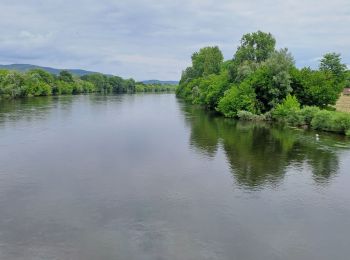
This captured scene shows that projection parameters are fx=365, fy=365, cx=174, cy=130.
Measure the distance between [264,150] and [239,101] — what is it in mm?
25662

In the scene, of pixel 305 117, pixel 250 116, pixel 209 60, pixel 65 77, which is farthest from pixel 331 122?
pixel 65 77

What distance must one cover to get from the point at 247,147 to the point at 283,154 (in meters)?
4.27

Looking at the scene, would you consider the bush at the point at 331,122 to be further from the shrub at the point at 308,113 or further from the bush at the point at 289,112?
the bush at the point at 289,112

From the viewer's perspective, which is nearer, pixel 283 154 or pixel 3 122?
pixel 283 154

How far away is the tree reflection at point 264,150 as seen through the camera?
1099 inches

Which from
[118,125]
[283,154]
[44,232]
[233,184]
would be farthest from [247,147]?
[44,232]

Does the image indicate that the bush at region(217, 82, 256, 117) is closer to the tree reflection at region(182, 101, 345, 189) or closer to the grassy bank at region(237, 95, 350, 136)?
the grassy bank at region(237, 95, 350, 136)

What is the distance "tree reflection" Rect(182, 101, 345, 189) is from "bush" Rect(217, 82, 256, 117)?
6.45 meters

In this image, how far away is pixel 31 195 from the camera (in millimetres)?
22188

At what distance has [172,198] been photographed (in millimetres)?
22328

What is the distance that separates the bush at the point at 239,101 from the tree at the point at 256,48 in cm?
1355

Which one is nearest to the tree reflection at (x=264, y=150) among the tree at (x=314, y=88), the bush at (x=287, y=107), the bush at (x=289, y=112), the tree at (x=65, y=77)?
the bush at (x=289, y=112)

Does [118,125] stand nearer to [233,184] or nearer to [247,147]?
[247,147]

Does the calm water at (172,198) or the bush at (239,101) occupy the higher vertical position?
the bush at (239,101)
